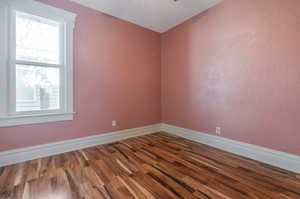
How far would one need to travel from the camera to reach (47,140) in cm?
236

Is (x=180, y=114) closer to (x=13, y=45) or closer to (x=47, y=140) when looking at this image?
(x=47, y=140)

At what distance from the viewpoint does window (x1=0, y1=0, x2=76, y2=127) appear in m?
2.05

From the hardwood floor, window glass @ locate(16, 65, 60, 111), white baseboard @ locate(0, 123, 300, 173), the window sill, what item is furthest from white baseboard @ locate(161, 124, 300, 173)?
window glass @ locate(16, 65, 60, 111)

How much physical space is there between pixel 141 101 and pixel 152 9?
2.02 m

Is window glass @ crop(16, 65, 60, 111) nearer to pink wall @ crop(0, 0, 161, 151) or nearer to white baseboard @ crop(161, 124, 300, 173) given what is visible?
pink wall @ crop(0, 0, 161, 151)

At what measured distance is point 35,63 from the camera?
2293 millimetres

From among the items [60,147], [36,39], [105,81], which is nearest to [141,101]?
[105,81]

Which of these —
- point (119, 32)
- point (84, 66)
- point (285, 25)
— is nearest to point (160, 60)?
point (119, 32)

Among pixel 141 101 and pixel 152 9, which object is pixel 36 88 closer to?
pixel 141 101

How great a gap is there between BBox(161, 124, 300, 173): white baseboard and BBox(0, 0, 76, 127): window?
2550 mm

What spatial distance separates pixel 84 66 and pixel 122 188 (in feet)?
7.18

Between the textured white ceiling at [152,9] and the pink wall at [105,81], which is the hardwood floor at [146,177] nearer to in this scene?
the pink wall at [105,81]

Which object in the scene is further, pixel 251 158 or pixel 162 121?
pixel 162 121

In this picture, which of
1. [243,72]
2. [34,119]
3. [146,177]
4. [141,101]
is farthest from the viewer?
[141,101]
